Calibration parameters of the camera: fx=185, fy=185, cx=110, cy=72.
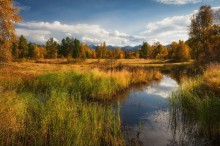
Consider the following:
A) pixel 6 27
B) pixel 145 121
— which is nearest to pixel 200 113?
pixel 145 121

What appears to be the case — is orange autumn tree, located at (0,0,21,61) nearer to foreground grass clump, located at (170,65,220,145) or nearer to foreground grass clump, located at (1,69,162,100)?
foreground grass clump, located at (1,69,162,100)

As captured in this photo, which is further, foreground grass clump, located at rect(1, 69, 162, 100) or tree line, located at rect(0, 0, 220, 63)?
tree line, located at rect(0, 0, 220, 63)

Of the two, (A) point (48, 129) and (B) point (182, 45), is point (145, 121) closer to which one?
(A) point (48, 129)

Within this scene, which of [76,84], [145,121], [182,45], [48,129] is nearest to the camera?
[48,129]

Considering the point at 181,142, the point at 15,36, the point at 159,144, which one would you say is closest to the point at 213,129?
the point at 181,142

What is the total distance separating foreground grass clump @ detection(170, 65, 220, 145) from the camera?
6534mm

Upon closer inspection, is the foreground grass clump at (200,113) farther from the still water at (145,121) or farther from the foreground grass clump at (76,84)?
the foreground grass clump at (76,84)

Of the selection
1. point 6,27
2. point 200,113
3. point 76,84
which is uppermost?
point 6,27

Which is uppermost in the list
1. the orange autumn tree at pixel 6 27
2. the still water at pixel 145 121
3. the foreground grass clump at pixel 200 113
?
the orange autumn tree at pixel 6 27

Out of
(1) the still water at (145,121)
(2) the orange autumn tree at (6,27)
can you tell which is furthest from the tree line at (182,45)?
(1) the still water at (145,121)

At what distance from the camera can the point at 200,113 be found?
22.5 ft

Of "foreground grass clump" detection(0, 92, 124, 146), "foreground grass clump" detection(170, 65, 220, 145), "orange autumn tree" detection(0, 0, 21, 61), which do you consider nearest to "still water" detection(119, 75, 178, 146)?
"foreground grass clump" detection(170, 65, 220, 145)

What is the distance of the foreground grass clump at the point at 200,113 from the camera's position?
21.4 ft

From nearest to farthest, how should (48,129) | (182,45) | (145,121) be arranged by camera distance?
(48,129) < (145,121) < (182,45)
